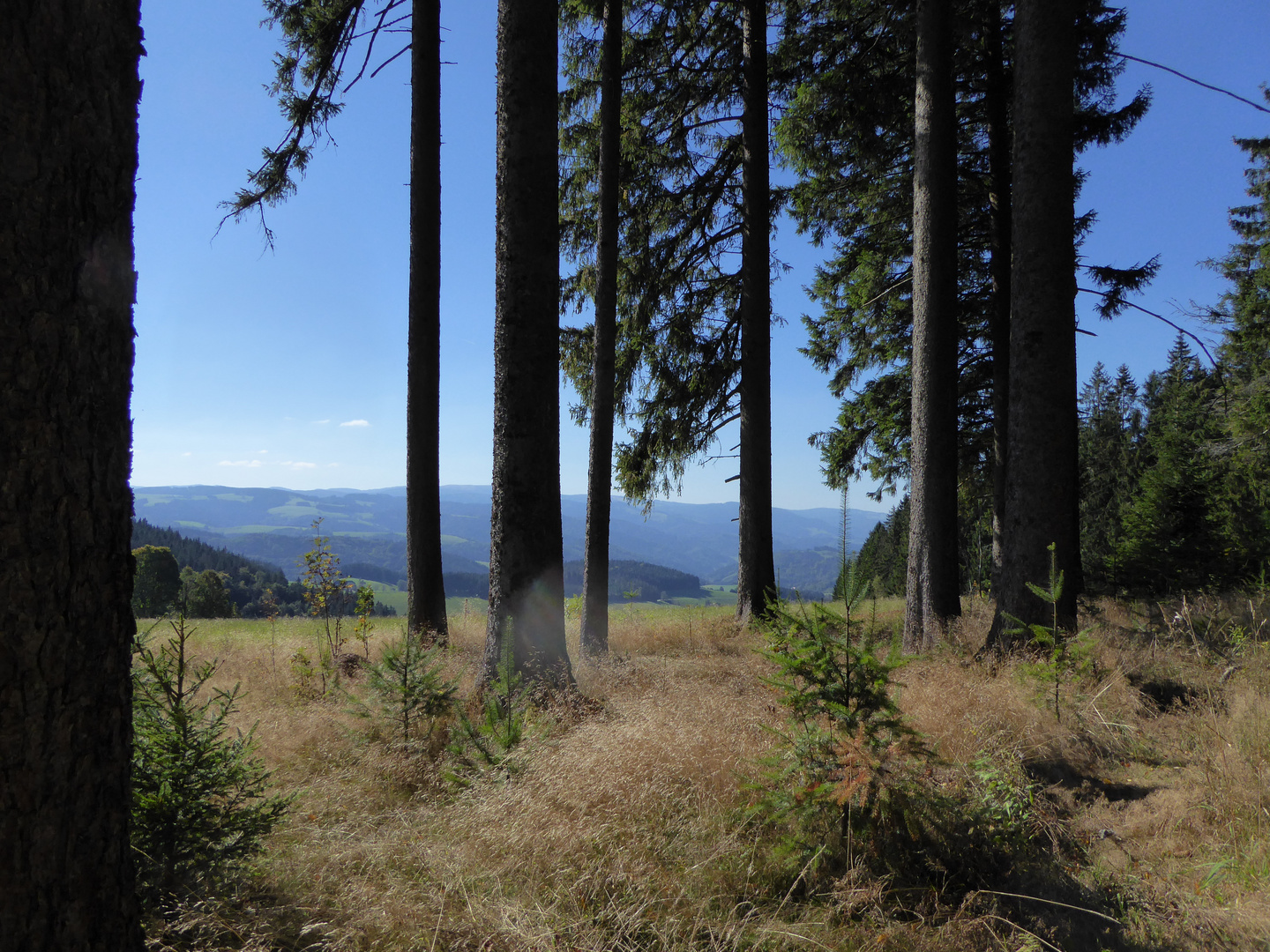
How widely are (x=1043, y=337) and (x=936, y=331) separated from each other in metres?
1.34

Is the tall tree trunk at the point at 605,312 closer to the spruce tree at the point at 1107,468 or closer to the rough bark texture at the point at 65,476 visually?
the rough bark texture at the point at 65,476

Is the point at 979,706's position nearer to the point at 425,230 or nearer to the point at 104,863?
the point at 104,863

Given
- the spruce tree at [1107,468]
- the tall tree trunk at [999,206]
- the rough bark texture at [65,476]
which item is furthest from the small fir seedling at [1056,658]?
the spruce tree at [1107,468]

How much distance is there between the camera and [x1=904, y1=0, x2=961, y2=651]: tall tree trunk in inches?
293

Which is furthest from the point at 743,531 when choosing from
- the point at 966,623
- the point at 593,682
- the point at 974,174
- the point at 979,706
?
the point at 974,174

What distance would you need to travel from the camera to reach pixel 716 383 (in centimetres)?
1097

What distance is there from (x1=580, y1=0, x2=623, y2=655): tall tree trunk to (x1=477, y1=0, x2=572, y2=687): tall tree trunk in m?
3.22

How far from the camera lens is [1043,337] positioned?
20.5ft

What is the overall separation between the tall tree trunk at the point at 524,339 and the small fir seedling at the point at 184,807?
8.16ft

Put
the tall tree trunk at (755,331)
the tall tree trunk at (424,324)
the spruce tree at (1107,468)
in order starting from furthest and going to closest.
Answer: the spruce tree at (1107,468), the tall tree trunk at (755,331), the tall tree trunk at (424,324)

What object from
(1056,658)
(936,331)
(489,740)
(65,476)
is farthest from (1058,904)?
(936,331)

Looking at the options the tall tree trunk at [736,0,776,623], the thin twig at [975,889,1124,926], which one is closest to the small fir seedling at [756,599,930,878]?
the thin twig at [975,889,1124,926]

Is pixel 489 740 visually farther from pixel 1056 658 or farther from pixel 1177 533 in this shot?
pixel 1177 533

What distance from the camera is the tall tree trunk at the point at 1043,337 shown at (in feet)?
20.2
